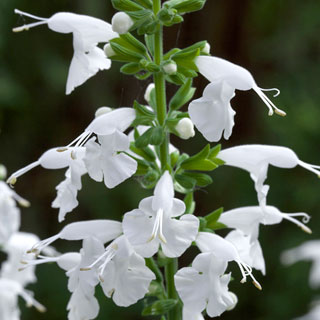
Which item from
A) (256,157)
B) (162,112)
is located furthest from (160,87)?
(256,157)

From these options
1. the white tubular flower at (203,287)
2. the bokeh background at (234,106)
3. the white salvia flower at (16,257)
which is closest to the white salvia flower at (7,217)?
the white salvia flower at (16,257)

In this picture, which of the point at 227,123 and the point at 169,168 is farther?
the point at 169,168

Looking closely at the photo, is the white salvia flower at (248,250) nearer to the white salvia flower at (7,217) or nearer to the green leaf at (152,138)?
the green leaf at (152,138)

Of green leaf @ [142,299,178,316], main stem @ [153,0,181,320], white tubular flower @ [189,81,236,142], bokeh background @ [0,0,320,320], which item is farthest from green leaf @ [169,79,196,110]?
bokeh background @ [0,0,320,320]

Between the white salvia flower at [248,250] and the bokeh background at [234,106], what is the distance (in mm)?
2642

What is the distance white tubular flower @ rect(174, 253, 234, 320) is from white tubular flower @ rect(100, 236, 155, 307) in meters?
0.08

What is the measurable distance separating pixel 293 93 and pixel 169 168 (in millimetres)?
3815

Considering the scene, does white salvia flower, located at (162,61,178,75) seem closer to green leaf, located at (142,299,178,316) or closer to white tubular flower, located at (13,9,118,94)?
white tubular flower, located at (13,9,118,94)

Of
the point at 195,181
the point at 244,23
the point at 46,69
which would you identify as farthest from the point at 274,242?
the point at 195,181

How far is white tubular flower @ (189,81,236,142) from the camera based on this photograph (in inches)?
56.7

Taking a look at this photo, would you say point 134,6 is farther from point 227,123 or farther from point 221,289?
point 221,289

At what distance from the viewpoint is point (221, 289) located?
4.86ft

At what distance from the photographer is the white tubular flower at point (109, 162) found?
1.45m

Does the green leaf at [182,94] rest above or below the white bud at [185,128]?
above
